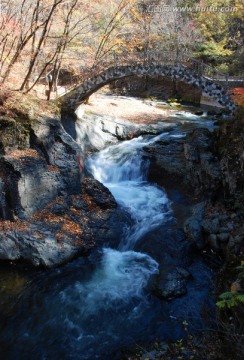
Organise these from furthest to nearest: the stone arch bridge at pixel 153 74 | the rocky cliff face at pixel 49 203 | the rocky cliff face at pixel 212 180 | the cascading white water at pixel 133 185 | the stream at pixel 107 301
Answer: the stone arch bridge at pixel 153 74 < the cascading white water at pixel 133 185 < the rocky cliff face at pixel 212 180 < the rocky cliff face at pixel 49 203 < the stream at pixel 107 301

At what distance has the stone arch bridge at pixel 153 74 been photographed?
52.7ft

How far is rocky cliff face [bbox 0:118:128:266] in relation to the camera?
9500 mm

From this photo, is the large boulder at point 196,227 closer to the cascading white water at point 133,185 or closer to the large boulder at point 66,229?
the cascading white water at point 133,185

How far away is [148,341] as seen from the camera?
22.5ft

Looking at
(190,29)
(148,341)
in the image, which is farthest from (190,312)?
(190,29)

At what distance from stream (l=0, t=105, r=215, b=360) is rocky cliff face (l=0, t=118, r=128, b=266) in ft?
1.78

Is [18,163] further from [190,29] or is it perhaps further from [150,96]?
[190,29]

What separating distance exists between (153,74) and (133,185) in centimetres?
665

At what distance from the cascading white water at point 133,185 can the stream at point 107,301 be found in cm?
7

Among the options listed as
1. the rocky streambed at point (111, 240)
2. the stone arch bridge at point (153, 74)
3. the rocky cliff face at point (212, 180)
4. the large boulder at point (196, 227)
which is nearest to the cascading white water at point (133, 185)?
the rocky streambed at point (111, 240)

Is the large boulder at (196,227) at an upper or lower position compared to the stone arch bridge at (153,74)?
lower

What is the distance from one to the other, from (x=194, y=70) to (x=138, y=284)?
1278 centimetres

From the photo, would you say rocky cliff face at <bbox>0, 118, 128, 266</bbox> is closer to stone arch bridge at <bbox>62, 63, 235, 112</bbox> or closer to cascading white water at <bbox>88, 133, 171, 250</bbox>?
cascading white water at <bbox>88, 133, 171, 250</bbox>

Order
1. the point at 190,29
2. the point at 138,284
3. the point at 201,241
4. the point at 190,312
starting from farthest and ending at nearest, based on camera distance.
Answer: the point at 190,29 < the point at 201,241 < the point at 138,284 < the point at 190,312
